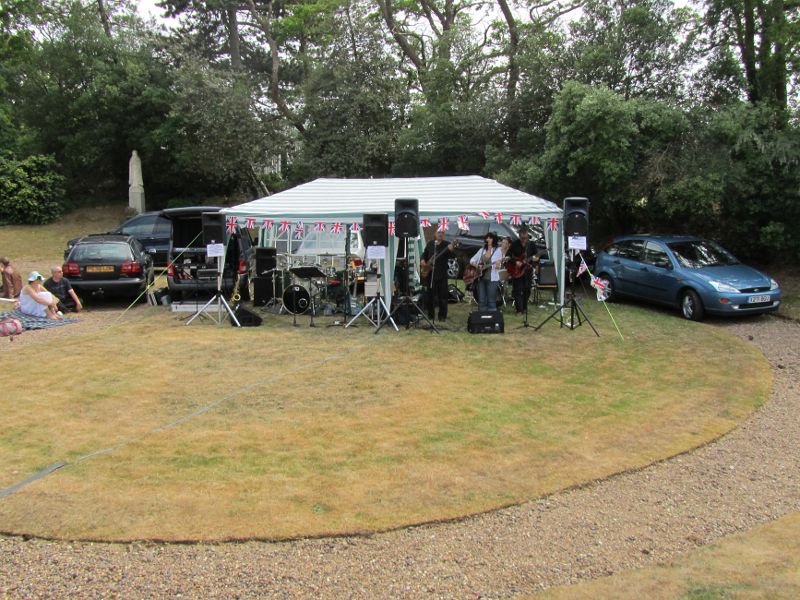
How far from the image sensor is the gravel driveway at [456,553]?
3527 mm

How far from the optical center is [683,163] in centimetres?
1330

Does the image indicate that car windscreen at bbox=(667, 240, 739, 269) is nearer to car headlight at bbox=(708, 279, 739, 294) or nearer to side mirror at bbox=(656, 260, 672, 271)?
side mirror at bbox=(656, 260, 672, 271)

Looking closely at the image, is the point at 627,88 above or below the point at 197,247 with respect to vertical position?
above

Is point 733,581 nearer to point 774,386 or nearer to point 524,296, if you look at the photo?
point 774,386

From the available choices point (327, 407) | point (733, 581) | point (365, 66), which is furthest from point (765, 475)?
point (365, 66)

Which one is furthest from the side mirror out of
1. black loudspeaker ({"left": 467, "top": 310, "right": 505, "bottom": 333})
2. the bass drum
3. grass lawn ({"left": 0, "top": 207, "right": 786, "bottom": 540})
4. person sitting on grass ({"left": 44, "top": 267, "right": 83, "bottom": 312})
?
person sitting on grass ({"left": 44, "top": 267, "right": 83, "bottom": 312})

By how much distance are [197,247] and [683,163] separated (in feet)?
33.8

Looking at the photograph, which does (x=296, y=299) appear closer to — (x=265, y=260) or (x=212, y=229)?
(x=265, y=260)

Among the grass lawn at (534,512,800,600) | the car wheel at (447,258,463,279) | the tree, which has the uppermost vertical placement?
the tree

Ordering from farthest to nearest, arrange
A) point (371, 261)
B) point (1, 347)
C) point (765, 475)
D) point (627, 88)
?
point (627, 88) < point (371, 261) < point (1, 347) < point (765, 475)

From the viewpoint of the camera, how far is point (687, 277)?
38.0 feet

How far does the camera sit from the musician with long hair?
10.6 m

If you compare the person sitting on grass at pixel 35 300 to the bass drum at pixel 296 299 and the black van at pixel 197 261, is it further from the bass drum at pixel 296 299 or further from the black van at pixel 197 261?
the bass drum at pixel 296 299

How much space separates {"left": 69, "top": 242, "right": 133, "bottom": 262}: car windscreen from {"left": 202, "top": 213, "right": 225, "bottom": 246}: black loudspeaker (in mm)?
2980
